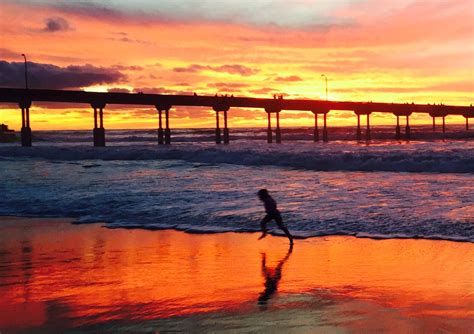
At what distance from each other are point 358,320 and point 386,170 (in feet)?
79.1

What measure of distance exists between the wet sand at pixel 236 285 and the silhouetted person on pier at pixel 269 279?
0.6 inches

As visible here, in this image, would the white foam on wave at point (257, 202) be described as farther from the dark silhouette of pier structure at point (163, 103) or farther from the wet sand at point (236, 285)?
the dark silhouette of pier structure at point (163, 103)

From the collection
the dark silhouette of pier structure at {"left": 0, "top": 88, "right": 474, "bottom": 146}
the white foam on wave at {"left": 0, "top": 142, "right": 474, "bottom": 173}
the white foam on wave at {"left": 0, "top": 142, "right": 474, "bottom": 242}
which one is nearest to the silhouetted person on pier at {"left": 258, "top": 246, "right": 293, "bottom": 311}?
the white foam on wave at {"left": 0, "top": 142, "right": 474, "bottom": 242}

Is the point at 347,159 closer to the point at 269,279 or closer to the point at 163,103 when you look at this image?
the point at 269,279

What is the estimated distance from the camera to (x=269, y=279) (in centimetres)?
812

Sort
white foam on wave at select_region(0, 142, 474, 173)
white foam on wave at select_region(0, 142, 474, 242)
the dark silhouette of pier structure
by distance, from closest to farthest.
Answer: white foam on wave at select_region(0, 142, 474, 242) < white foam on wave at select_region(0, 142, 474, 173) < the dark silhouette of pier structure

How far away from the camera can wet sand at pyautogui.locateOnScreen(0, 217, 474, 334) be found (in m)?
6.20

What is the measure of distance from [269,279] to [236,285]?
56cm

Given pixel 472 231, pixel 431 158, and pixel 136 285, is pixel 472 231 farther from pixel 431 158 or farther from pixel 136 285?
pixel 431 158

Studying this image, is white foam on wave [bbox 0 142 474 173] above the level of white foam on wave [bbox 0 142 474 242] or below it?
above

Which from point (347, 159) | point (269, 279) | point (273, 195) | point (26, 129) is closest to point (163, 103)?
point (26, 129)

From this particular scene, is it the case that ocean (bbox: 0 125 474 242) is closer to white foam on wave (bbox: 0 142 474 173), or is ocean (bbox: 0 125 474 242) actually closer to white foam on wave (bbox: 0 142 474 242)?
white foam on wave (bbox: 0 142 474 242)

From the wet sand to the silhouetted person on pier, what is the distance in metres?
0.02

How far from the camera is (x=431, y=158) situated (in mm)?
30219
